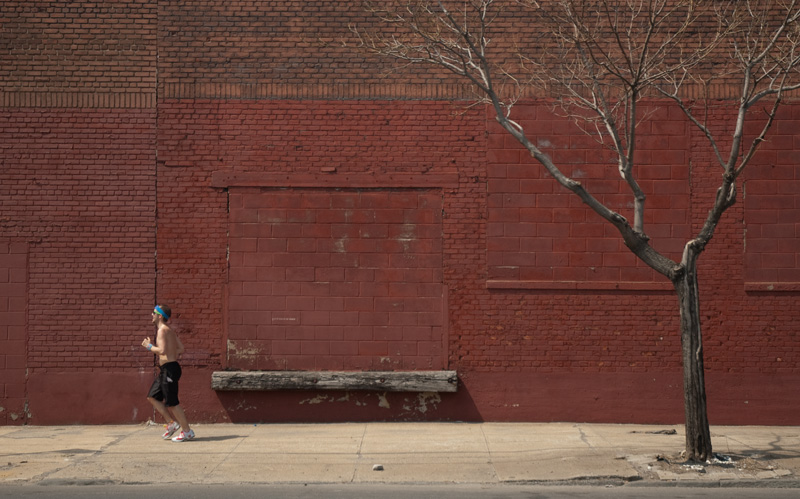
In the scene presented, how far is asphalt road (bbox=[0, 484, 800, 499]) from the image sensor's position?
781 cm

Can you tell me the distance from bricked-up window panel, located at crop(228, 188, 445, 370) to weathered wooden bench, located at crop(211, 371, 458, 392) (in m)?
0.21

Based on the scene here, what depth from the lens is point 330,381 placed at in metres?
11.3

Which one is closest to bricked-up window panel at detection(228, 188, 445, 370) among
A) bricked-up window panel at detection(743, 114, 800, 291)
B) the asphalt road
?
the asphalt road

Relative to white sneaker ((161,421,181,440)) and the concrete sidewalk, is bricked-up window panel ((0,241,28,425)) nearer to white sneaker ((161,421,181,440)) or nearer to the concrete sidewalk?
the concrete sidewalk

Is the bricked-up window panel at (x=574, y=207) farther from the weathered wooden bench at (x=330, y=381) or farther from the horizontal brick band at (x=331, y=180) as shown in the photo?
the weathered wooden bench at (x=330, y=381)

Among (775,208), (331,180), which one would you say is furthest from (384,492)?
(775,208)

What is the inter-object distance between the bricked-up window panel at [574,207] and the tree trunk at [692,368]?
8.47 feet

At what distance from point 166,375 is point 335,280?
2.71m

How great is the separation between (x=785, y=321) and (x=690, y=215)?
1.93 meters

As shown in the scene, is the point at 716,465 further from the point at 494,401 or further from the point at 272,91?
the point at 272,91

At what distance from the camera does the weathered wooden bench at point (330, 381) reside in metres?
11.3

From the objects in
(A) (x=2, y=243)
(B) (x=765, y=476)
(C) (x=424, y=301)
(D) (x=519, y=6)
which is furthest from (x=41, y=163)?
(B) (x=765, y=476)

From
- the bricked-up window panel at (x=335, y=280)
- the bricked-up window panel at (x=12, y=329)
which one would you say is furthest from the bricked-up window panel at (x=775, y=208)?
the bricked-up window panel at (x=12, y=329)

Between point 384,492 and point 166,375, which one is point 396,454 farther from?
point 166,375
